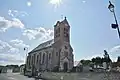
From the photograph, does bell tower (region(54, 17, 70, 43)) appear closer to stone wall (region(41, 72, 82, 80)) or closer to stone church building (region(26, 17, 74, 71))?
stone church building (region(26, 17, 74, 71))

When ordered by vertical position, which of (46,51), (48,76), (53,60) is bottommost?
(48,76)

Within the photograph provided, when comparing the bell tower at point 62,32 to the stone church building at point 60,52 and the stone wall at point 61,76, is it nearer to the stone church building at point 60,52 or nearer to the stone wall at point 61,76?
the stone church building at point 60,52

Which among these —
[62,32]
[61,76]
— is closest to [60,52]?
[62,32]

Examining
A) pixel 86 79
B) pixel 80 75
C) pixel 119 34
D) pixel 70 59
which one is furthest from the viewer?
pixel 70 59

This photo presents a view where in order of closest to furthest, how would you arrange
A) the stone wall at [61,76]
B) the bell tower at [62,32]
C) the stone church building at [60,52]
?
the stone wall at [61,76] < the stone church building at [60,52] < the bell tower at [62,32]

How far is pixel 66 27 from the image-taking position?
57562 mm

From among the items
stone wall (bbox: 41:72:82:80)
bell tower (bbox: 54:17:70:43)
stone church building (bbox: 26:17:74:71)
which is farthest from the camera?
bell tower (bbox: 54:17:70:43)

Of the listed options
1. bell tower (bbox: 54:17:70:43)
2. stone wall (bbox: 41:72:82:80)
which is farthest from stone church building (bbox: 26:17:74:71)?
stone wall (bbox: 41:72:82:80)

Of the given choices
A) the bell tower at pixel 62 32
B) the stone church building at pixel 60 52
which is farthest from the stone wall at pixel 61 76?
the bell tower at pixel 62 32

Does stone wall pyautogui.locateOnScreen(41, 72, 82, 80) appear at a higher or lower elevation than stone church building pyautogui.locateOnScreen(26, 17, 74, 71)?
lower

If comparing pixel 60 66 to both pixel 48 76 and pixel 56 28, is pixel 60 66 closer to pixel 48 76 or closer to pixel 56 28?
pixel 48 76

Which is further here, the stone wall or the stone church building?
the stone church building

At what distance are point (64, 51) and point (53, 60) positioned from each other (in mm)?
5292

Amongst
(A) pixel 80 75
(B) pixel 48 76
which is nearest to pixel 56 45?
(B) pixel 48 76
